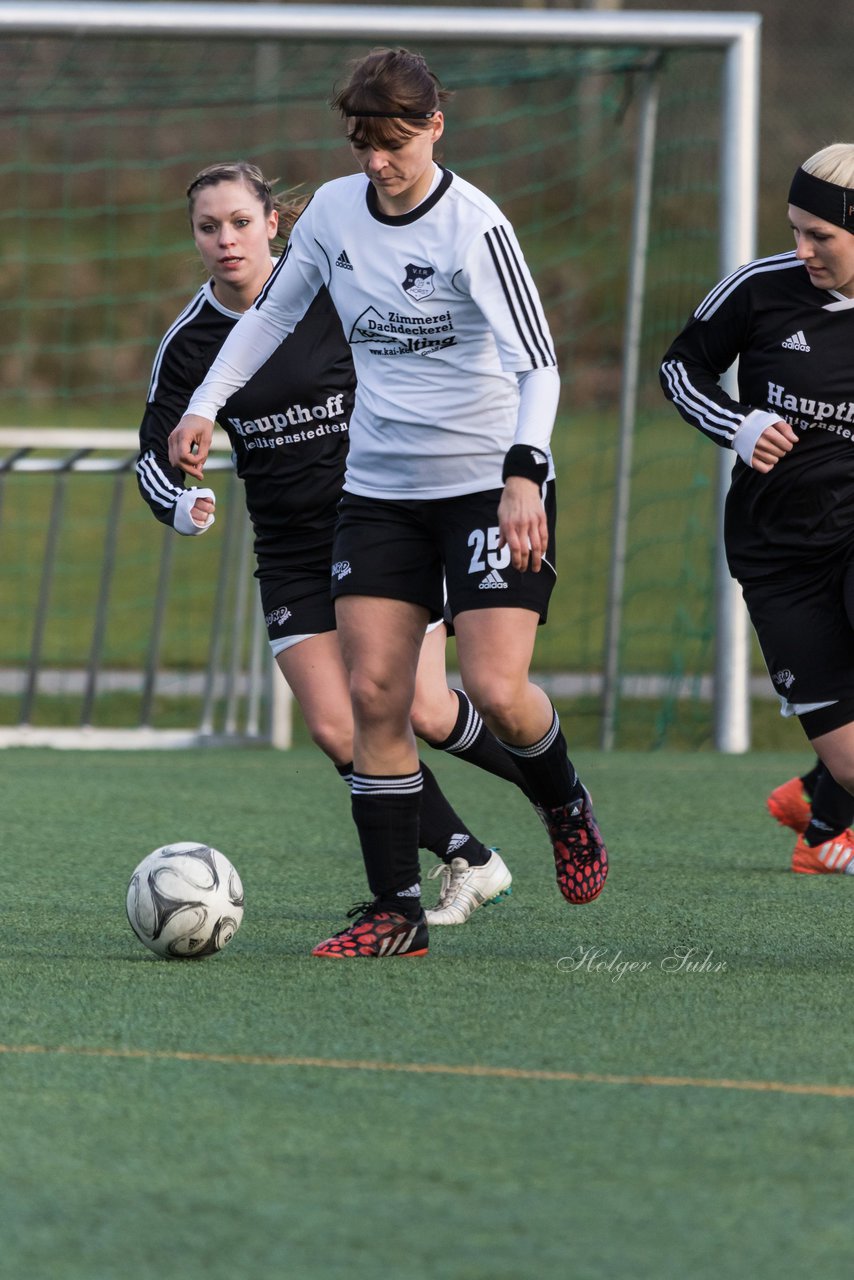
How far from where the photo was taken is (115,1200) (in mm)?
2566

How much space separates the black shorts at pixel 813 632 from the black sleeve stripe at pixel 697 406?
0.34 meters

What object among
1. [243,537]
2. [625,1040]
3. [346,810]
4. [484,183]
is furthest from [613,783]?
[484,183]

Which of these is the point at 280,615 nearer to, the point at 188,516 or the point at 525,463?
the point at 188,516

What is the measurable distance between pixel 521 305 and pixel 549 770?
1.07 m

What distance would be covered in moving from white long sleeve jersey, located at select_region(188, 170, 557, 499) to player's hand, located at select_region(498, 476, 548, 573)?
0.10 m

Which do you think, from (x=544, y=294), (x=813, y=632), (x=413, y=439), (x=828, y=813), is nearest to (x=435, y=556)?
(x=413, y=439)

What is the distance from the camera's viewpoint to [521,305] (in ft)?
12.9

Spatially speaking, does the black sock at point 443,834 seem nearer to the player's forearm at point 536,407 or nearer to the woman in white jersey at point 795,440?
the woman in white jersey at point 795,440

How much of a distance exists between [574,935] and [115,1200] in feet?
7.16

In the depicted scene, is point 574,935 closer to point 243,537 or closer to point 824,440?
point 824,440

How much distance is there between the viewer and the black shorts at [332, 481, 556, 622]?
13.4 feet

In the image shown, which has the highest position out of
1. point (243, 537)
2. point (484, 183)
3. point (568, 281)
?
point (484, 183)

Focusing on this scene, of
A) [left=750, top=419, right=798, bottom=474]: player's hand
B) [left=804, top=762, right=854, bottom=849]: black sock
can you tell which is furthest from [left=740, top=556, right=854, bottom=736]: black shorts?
[left=804, top=762, right=854, bottom=849]: black sock

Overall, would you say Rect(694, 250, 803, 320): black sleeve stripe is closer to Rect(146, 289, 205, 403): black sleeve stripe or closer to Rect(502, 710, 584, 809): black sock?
Rect(502, 710, 584, 809): black sock
